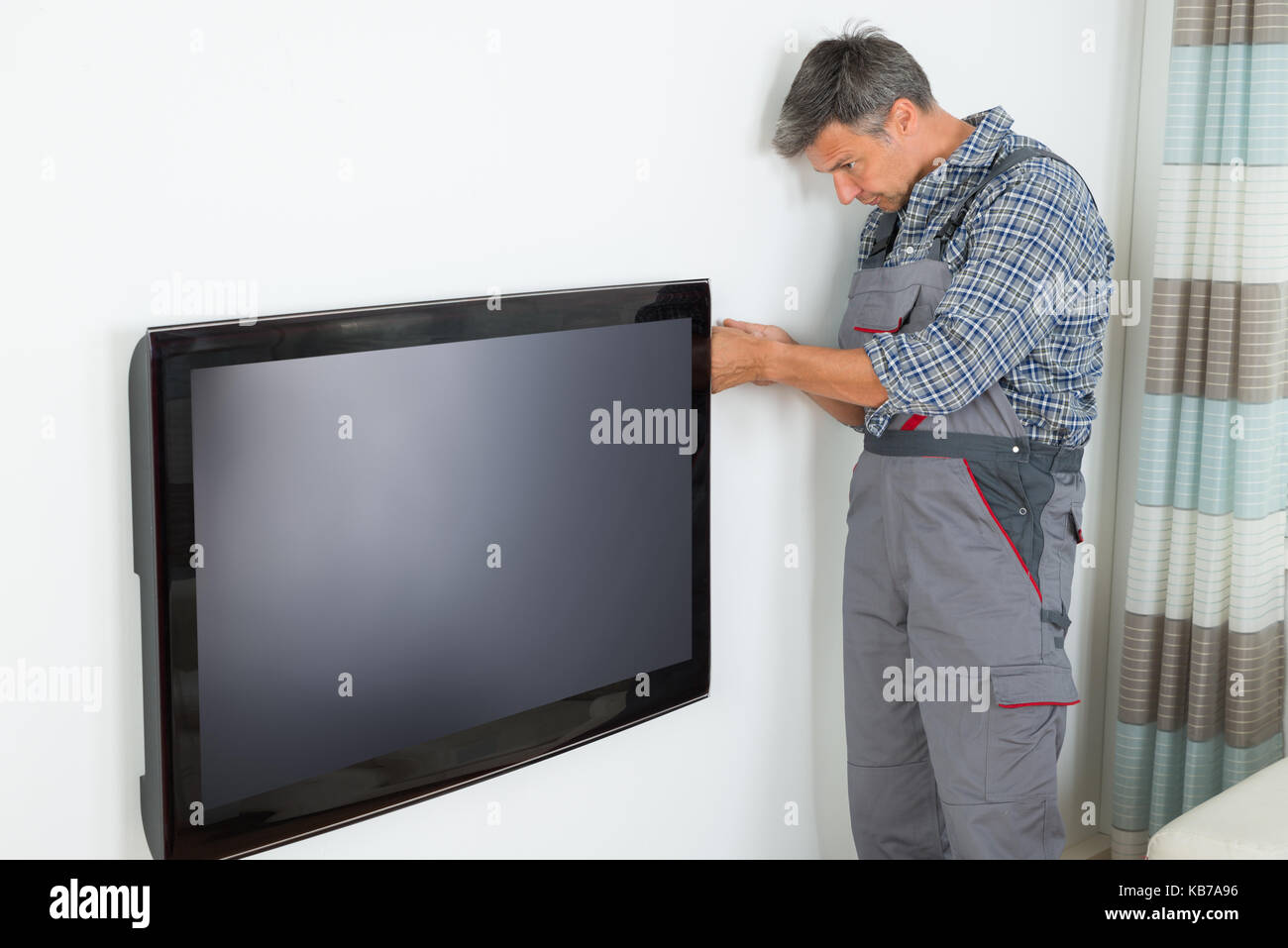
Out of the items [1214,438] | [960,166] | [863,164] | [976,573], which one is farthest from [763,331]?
[1214,438]

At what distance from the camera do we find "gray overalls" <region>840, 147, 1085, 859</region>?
2096 millimetres

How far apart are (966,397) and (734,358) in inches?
14.7

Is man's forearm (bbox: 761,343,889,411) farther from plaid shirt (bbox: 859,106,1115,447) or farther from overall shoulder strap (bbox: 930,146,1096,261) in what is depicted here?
overall shoulder strap (bbox: 930,146,1096,261)

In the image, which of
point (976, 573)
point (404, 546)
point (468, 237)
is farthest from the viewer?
point (976, 573)

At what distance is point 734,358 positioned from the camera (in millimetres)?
2062

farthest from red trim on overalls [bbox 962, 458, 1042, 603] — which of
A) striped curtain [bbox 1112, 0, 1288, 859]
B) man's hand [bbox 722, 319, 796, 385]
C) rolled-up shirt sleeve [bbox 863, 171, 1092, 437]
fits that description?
striped curtain [bbox 1112, 0, 1288, 859]

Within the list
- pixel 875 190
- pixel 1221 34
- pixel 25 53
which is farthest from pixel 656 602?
pixel 1221 34

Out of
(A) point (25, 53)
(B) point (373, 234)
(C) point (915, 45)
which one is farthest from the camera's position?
(C) point (915, 45)

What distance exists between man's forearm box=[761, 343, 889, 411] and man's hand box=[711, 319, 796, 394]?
0.06 ft

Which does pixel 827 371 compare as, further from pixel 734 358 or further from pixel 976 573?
pixel 976 573

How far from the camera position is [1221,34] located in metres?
2.65

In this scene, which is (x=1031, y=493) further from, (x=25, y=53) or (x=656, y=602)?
(x=25, y=53)

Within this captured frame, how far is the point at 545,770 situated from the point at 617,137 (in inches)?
39.5

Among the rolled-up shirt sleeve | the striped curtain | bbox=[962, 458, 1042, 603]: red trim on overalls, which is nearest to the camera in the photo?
the rolled-up shirt sleeve
